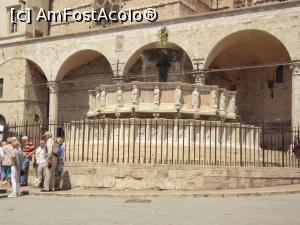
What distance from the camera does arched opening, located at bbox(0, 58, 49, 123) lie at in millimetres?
29219

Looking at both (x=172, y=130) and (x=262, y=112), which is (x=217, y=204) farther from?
(x=262, y=112)

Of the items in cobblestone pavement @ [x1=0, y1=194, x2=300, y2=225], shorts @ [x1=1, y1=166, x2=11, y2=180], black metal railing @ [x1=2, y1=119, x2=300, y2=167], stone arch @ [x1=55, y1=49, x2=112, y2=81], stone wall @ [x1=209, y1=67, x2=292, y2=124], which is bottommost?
cobblestone pavement @ [x1=0, y1=194, x2=300, y2=225]

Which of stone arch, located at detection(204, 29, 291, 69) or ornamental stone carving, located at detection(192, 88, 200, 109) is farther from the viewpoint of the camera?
stone arch, located at detection(204, 29, 291, 69)

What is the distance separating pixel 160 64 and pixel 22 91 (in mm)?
16358

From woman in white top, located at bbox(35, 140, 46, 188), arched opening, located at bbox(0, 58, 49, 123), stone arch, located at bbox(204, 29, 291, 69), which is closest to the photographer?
woman in white top, located at bbox(35, 140, 46, 188)

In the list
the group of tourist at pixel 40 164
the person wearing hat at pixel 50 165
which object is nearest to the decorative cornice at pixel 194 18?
the group of tourist at pixel 40 164

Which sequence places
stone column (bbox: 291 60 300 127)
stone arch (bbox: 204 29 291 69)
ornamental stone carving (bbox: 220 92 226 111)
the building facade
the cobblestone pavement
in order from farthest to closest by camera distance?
stone arch (bbox: 204 29 291 69) → the building facade → stone column (bbox: 291 60 300 127) → ornamental stone carving (bbox: 220 92 226 111) → the cobblestone pavement

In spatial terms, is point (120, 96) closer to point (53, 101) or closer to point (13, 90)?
point (53, 101)

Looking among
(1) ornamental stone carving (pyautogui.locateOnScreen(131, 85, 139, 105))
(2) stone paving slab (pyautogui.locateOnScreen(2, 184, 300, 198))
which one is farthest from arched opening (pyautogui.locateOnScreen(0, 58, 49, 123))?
(2) stone paving slab (pyautogui.locateOnScreen(2, 184, 300, 198))

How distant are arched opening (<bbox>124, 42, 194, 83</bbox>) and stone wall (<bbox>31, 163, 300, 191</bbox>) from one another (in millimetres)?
5431

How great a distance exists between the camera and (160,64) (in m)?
14.9

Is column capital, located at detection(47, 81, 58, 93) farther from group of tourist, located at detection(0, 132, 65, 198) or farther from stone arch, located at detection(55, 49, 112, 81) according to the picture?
group of tourist, located at detection(0, 132, 65, 198)

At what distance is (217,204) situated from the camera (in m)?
8.02

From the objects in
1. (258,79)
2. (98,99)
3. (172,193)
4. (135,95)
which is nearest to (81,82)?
(258,79)
